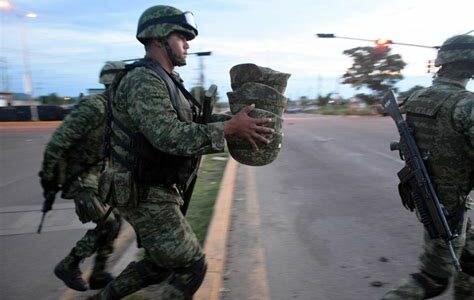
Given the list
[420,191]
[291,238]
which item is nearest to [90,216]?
[291,238]

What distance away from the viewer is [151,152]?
227cm

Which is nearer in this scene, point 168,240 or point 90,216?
point 168,240

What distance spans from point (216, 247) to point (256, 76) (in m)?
2.21

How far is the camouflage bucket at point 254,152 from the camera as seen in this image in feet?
7.41

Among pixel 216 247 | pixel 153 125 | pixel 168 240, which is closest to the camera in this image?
pixel 153 125

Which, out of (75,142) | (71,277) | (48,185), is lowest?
(71,277)

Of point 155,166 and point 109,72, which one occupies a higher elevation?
point 109,72

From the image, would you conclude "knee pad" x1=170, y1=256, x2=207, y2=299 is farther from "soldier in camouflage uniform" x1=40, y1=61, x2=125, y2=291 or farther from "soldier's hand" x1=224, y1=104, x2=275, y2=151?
"soldier in camouflage uniform" x1=40, y1=61, x2=125, y2=291

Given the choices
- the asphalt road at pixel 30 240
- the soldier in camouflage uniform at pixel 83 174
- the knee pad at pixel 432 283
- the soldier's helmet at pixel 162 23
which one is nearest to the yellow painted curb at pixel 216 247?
the soldier in camouflage uniform at pixel 83 174

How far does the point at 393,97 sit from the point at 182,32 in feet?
4.73

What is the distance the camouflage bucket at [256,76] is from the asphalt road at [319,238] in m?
1.70

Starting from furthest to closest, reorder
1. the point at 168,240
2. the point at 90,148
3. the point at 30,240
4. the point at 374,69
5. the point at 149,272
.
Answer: the point at 374,69
the point at 30,240
the point at 90,148
the point at 149,272
the point at 168,240

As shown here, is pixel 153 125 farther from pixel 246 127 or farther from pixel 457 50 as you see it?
pixel 457 50

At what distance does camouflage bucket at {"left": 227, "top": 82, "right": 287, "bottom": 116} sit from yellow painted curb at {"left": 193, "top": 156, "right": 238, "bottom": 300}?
1.56 m
